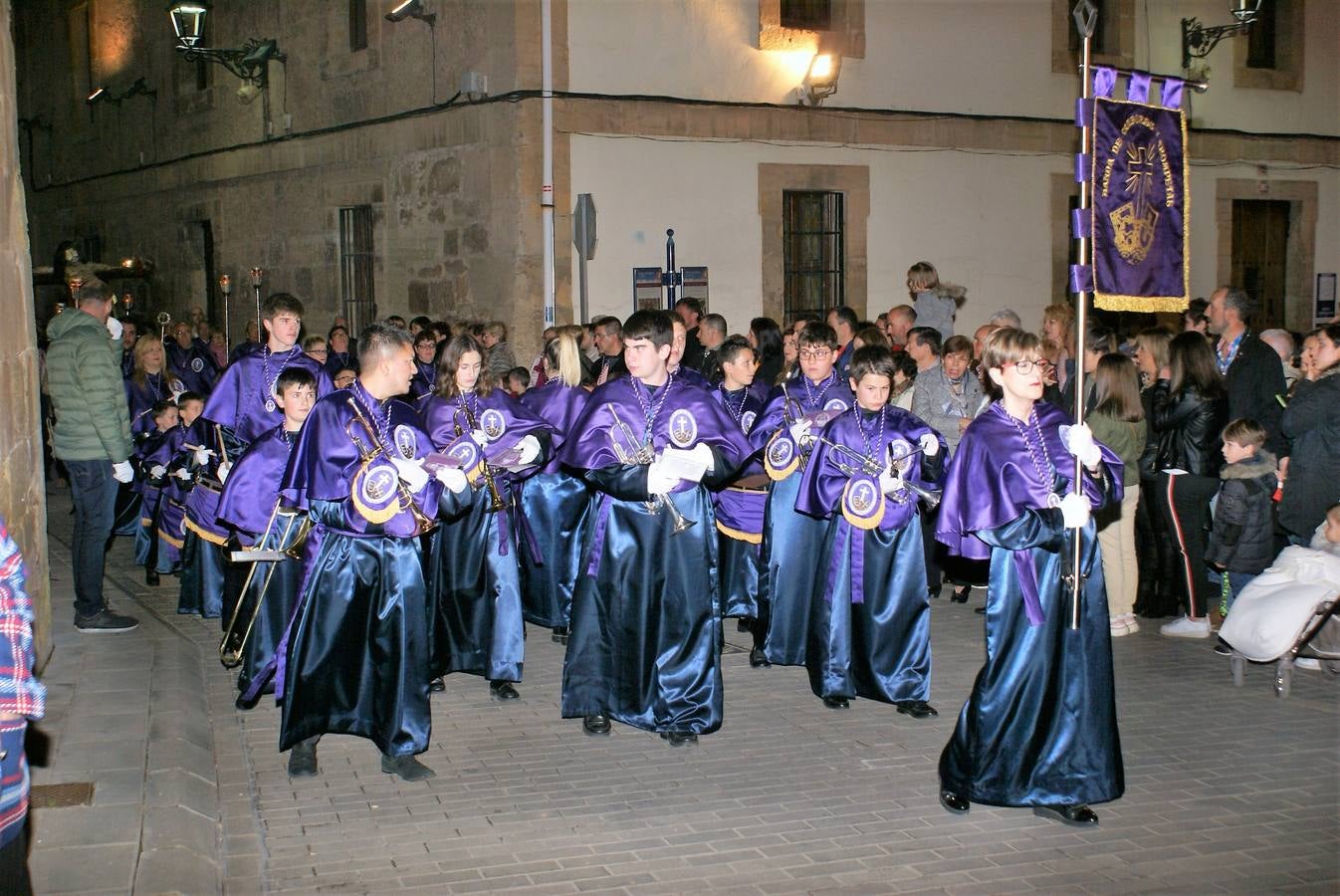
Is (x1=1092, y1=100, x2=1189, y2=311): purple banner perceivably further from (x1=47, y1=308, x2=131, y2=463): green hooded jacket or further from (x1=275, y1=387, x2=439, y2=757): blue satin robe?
(x1=47, y1=308, x2=131, y2=463): green hooded jacket

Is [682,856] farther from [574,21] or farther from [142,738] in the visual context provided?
[574,21]

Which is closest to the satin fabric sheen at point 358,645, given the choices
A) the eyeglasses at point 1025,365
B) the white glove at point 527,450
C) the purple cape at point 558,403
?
the white glove at point 527,450

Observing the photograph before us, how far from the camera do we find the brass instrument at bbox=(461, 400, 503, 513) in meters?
8.00

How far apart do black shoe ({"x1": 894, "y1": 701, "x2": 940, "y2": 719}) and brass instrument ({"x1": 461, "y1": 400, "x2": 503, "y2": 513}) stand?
2436 mm

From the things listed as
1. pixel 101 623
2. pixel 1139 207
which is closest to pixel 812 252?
pixel 101 623

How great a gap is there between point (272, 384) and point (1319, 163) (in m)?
19.5

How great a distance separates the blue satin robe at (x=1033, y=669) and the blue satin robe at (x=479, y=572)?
9.75ft

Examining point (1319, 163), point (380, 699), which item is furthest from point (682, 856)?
point (1319, 163)

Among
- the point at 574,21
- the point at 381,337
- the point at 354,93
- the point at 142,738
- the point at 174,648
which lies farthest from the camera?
the point at 354,93

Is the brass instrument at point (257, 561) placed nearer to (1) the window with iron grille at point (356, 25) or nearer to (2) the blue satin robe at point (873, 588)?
(2) the blue satin robe at point (873, 588)

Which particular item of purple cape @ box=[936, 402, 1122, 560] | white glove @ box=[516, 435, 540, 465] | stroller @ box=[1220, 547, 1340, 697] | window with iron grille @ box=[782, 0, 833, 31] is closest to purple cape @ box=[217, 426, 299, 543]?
white glove @ box=[516, 435, 540, 465]

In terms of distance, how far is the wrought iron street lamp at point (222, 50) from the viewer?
2138cm

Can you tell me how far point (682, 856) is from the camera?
5734 millimetres

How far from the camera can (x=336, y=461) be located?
647cm
